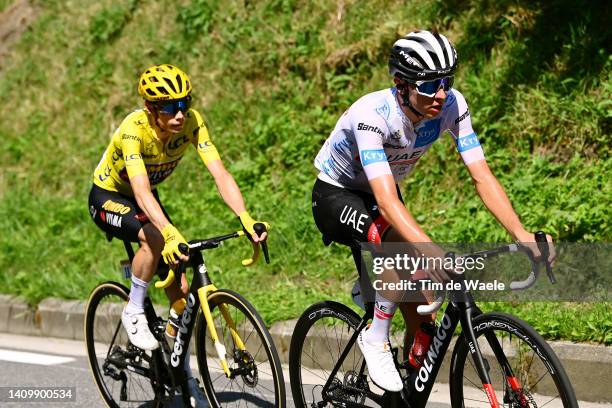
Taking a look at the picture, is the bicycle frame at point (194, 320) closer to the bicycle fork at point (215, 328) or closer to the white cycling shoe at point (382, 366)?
the bicycle fork at point (215, 328)

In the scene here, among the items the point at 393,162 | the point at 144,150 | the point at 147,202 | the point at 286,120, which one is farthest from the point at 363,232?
the point at 286,120

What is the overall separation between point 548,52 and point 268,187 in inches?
129

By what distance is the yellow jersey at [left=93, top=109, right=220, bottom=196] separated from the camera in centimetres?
591

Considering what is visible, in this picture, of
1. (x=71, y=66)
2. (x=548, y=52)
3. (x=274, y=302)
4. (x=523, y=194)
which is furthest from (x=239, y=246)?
(x=71, y=66)

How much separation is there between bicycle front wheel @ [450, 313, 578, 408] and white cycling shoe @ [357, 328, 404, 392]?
1.30 feet

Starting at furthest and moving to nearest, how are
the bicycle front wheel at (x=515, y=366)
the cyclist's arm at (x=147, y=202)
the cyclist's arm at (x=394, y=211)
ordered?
the cyclist's arm at (x=147, y=202) → the cyclist's arm at (x=394, y=211) → the bicycle front wheel at (x=515, y=366)

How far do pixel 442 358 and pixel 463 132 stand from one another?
1.15 m

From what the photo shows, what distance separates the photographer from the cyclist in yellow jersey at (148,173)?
5.79 m

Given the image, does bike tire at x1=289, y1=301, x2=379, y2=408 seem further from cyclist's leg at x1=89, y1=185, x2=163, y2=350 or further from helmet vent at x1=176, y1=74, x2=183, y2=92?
helmet vent at x1=176, y1=74, x2=183, y2=92

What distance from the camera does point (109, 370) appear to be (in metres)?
6.53

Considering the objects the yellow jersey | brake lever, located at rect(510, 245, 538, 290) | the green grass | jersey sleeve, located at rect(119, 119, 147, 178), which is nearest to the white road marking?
the green grass

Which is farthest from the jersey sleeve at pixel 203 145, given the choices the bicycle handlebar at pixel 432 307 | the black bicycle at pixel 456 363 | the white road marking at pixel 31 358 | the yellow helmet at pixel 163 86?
the white road marking at pixel 31 358

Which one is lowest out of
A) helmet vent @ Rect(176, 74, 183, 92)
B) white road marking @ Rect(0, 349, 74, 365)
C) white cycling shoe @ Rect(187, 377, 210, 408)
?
white road marking @ Rect(0, 349, 74, 365)

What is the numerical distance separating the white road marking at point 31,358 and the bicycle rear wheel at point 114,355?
1.45m
